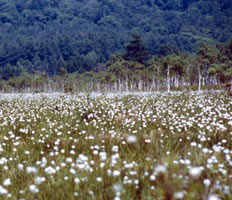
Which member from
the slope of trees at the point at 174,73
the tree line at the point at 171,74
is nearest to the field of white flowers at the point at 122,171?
the tree line at the point at 171,74

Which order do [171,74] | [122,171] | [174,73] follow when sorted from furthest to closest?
[171,74] → [174,73] → [122,171]

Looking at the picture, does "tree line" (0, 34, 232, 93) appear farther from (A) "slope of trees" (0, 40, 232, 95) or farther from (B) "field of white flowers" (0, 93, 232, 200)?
(B) "field of white flowers" (0, 93, 232, 200)

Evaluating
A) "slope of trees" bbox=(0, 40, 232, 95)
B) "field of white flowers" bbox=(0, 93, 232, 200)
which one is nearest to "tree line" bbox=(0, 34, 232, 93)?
"slope of trees" bbox=(0, 40, 232, 95)

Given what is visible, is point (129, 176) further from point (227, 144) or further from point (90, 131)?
point (90, 131)

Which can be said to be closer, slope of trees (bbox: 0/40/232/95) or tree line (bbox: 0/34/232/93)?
slope of trees (bbox: 0/40/232/95)

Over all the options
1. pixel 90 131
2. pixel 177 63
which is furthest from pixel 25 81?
pixel 90 131

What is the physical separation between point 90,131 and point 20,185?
3027 millimetres

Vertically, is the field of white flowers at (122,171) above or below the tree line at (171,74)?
below

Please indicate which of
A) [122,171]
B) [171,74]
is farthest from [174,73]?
[122,171]

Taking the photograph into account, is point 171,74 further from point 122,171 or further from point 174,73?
point 122,171

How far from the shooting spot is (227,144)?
15.9 feet

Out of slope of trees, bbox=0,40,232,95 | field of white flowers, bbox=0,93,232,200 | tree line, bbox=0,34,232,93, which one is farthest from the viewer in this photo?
tree line, bbox=0,34,232,93

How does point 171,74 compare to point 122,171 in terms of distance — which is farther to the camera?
point 171,74

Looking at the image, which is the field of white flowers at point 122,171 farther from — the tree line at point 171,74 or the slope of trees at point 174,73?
the slope of trees at point 174,73
